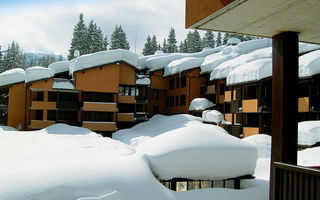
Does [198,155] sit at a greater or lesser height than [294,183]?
lesser

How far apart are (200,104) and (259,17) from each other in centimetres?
2698

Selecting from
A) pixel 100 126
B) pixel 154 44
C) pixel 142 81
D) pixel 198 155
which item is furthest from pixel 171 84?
pixel 198 155

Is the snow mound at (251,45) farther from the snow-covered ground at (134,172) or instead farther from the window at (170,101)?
the snow-covered ground at (134,172)

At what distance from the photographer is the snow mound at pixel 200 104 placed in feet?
107

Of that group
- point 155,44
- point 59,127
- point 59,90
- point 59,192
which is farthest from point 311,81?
point 155,44

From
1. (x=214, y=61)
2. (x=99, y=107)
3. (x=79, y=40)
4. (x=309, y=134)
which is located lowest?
(x=309, y=134)

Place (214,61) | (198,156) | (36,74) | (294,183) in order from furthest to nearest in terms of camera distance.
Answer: (214,61), (36,74), (198,156), (294,183)

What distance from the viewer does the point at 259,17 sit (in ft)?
20.1

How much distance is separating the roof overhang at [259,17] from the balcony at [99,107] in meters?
24.1

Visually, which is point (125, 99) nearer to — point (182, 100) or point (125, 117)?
point (125, 117)

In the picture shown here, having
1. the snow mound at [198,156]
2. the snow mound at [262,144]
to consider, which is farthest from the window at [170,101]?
the snow mound at [198,156]

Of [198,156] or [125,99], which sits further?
[125,99]

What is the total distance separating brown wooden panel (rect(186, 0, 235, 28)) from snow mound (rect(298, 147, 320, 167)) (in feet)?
34.9

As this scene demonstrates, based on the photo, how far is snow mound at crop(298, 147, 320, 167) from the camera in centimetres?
1358
